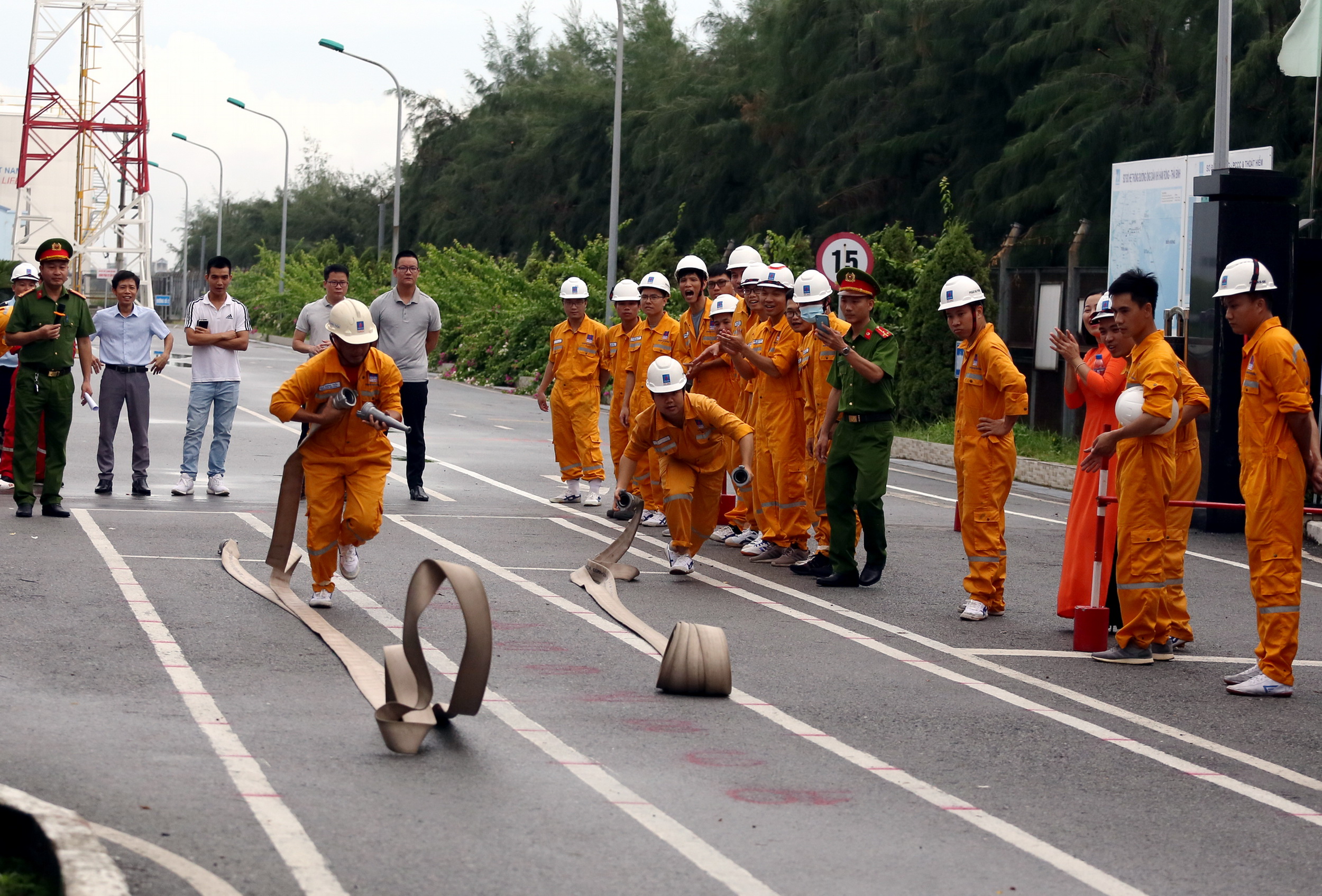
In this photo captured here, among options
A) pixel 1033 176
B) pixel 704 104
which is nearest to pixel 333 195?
pixel 704 104

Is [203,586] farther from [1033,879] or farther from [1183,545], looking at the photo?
[1033,879]

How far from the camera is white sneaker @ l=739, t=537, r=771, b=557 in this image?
1254 centimetres

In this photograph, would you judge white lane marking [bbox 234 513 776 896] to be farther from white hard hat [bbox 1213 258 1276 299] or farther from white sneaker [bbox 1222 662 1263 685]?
white hard hat [bbox 1213 258 1276 299]

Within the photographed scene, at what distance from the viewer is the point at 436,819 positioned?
571 cm

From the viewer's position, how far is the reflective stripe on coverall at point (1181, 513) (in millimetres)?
9102

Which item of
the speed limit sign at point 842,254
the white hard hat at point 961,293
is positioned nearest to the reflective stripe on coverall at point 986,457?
the white hard hat at point 961,293

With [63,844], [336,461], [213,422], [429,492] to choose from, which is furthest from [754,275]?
[63,844]

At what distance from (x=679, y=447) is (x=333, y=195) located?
95429mm

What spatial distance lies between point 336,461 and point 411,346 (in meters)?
5.84

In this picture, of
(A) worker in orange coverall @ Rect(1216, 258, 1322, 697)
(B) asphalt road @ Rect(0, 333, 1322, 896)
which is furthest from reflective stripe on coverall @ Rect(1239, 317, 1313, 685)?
(B) asphalt road @ Rect(0, 333, 1322, 896)

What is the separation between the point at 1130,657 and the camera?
912 cm

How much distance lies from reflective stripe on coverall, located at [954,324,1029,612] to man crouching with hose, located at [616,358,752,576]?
138cm

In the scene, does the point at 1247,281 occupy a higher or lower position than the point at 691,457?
higher

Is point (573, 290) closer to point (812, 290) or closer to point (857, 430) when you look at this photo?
point (812, 290)
